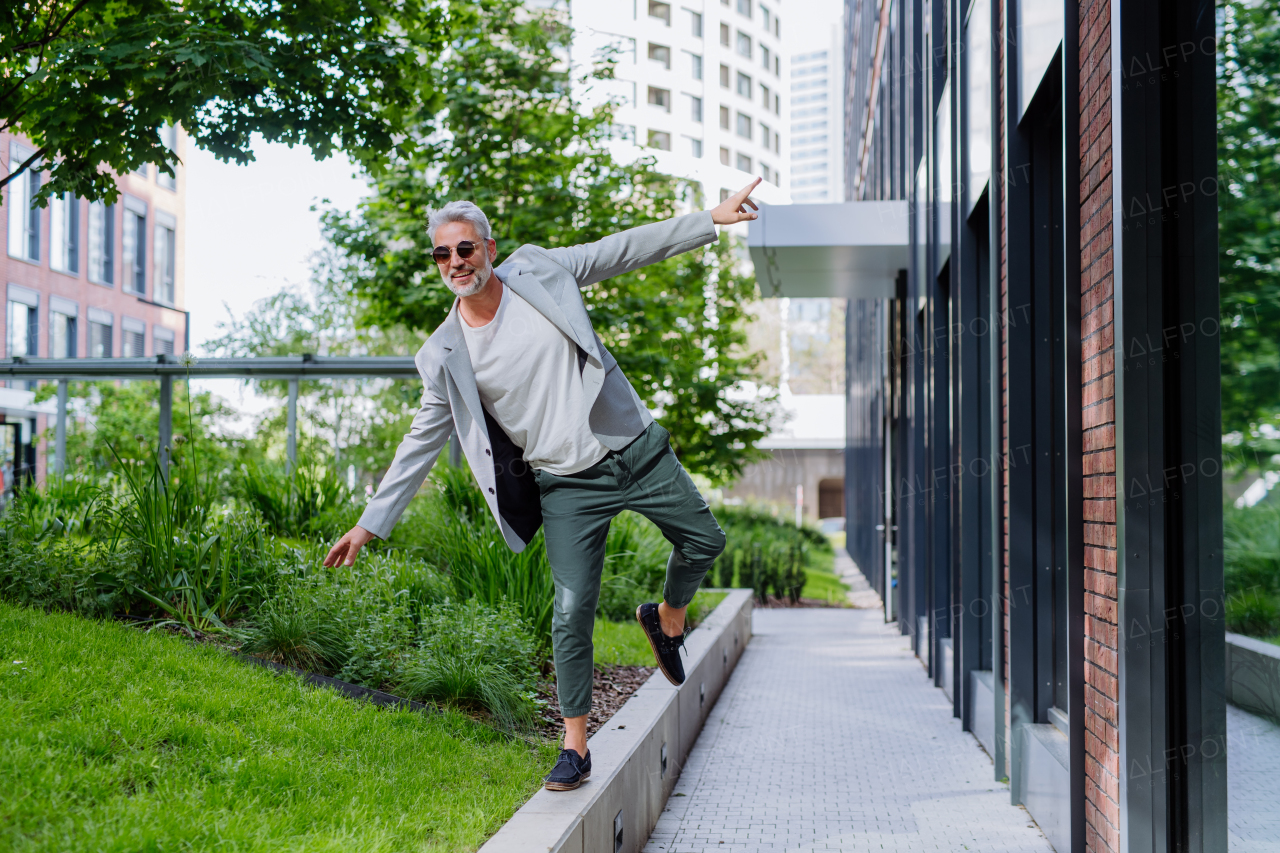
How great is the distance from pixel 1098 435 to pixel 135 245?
109 ft

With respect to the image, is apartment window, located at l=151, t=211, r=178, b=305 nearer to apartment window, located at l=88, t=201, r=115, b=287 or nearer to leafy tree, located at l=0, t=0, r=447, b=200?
apartment window, located at l=88, t=201, r=115, b=287

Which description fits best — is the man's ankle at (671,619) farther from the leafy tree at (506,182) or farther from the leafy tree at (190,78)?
the leafy tree at (506,182)

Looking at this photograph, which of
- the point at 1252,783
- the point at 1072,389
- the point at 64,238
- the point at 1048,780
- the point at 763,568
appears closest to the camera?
the point at 1252,783

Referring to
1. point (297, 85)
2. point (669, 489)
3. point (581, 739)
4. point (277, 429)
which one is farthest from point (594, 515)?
point (277, 429)

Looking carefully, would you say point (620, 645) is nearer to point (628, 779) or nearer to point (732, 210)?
point (628, 779)

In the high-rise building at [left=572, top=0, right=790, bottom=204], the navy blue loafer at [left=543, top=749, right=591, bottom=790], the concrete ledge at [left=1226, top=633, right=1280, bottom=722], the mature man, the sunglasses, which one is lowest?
the navy blue loafer at [left=543, top=749, right=591, bottom=790]

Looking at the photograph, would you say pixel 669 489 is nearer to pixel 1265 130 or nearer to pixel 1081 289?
pixel 1081 289

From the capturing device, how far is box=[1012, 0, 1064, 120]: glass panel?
13.6ft

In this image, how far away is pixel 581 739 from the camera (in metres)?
3.61

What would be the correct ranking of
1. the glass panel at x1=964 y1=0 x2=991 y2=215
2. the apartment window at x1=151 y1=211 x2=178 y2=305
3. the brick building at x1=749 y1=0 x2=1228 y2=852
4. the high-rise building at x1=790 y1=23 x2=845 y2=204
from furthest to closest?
the high-rise building at x1=790 y1=23 x2=845 y2=204
the apartment window at x1=151 y1=211 x2=178 y2=305
the glass panel at x1=964 y1=0 x2=991 y2=215
the brick building at x1=749 y1=0 x2=1228 y2=852

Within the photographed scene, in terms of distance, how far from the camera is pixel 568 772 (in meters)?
3.50

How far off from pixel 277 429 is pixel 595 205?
14650 millimetres

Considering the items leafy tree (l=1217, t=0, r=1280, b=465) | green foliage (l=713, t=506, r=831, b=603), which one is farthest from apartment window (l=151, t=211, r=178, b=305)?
leafy tree (l=1217, t=0, r=1280, b=465)

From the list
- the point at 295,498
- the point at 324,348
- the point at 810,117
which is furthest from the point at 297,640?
the point at 810,117
